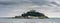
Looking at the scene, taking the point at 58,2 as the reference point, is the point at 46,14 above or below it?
below

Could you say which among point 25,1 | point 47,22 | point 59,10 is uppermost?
point 25,1

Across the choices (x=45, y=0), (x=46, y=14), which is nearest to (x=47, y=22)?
(x=46, y=14)

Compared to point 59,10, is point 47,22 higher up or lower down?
lower down

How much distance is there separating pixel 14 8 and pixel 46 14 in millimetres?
306

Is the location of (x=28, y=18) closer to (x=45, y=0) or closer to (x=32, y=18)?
(x=32, y=18)

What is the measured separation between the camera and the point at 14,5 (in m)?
1.01

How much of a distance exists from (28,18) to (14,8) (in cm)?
18

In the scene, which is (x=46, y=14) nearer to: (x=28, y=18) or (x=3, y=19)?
(x=28, y=18)

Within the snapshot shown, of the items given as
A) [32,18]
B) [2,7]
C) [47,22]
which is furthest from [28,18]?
[2,7]

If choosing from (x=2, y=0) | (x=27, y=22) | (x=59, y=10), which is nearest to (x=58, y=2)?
(x=59, y=10)

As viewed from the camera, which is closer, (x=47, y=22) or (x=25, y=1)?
(x=47, y=22)

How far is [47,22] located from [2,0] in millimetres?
460

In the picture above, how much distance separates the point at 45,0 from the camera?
102 centimetres

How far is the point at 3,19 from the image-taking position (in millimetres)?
909
